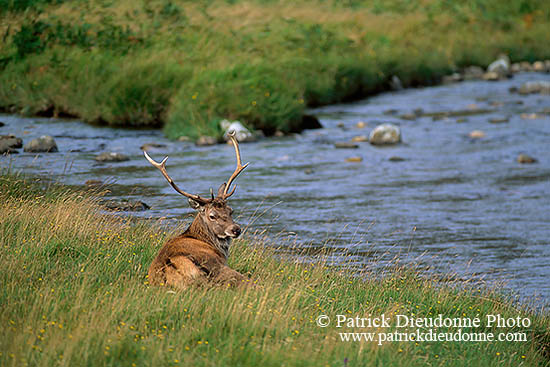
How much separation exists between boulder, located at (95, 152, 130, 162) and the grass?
7.32 m

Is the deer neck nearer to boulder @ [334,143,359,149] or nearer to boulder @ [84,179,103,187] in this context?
boulder @ [84,179,103,187]

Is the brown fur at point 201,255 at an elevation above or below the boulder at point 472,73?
above

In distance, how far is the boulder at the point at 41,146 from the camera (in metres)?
16.6

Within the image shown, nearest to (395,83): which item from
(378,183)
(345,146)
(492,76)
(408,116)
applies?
(492,76)

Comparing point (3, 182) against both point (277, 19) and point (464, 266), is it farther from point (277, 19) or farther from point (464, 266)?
point (277, 19)

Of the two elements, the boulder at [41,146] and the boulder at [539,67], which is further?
the boulder at [539,67]

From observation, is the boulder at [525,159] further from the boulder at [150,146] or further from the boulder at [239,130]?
the boulder at [150,146]

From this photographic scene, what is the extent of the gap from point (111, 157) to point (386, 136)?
7.21m

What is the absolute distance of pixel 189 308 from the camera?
6414mm

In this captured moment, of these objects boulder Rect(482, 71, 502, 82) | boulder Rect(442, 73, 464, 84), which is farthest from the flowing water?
boulder Rect(482, 71, 502, 82)

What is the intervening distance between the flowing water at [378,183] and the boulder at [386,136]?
277mm

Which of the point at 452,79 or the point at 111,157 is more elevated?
the point at 111,157

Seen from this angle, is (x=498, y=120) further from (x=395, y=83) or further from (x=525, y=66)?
(x=525, y=66)

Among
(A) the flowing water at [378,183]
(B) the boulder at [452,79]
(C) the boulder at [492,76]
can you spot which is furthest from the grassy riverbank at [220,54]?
(C) the boulder at [492,76]
